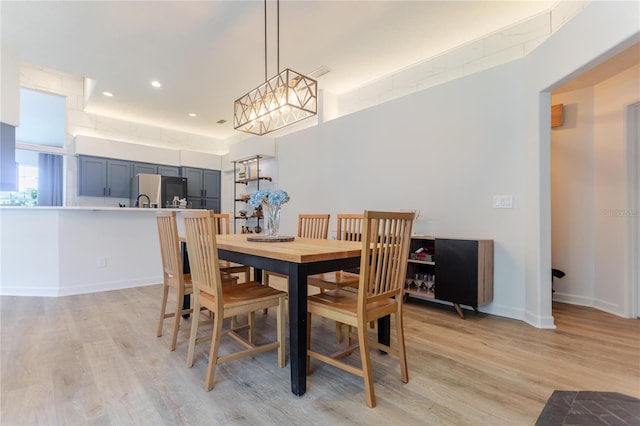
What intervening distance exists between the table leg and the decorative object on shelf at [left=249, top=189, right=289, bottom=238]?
84 centimetres

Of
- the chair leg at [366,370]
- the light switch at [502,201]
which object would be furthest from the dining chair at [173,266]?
the light switch at [502,201]

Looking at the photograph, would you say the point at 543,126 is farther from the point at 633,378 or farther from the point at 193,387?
the point at 193,387

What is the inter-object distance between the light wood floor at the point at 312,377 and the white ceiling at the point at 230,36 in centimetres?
291

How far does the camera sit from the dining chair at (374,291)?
4.93 ft

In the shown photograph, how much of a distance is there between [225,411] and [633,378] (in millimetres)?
2289

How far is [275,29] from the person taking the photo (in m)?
3.10

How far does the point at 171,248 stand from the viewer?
2.21 metres

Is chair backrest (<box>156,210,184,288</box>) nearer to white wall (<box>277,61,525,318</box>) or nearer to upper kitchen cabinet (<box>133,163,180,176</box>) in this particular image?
white wall (<box>277,61,525,318</box>)

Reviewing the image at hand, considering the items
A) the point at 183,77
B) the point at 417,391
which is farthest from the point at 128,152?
the point at 417,391

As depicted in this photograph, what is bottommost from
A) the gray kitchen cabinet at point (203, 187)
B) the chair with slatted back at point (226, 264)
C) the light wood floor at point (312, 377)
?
the light wood floor at point (312, 377)

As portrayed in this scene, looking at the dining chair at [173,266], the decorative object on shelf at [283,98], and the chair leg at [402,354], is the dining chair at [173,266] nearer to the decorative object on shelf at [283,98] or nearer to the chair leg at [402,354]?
the decorative object on shelf at [283,98]

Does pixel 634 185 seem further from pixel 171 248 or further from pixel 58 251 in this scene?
pixel 58 251

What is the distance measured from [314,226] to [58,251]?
311 centimetres

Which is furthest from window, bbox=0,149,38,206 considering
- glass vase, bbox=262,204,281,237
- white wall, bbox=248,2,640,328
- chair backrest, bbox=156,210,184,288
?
white wall, bbox=248,2,640,328
